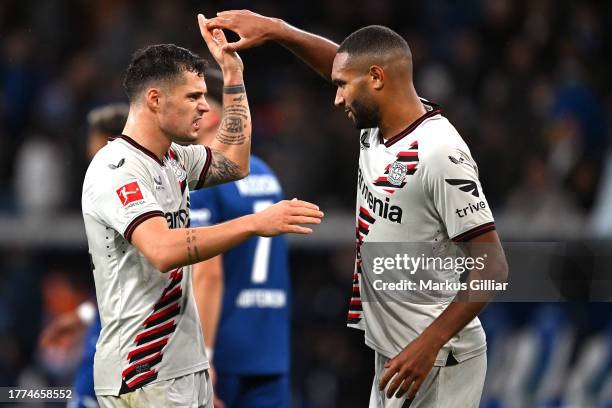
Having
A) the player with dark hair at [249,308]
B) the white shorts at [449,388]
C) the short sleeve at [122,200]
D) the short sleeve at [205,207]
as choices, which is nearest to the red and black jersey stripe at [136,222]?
the short sleeve at [122,200]

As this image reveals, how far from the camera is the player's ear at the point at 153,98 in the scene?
15.6 feet

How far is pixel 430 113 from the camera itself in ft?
16.1

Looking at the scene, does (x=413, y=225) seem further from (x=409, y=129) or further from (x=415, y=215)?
(x=409, y=129)

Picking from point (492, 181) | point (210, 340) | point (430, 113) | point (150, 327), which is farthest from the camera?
point (492, 181)

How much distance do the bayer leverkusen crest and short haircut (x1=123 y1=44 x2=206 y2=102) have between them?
3.26 feet

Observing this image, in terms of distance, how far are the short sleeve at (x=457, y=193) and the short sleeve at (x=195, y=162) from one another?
3.70 feet

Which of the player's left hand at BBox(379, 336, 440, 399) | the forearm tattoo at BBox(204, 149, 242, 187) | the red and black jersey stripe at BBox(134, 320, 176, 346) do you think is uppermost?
the forearm tattoo at BBox(204, 149, 242, 187)

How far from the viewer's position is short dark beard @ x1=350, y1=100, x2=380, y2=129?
4.88 m

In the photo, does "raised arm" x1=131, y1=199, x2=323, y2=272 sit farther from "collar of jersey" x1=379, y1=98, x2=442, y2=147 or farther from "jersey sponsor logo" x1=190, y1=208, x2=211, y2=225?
"jersey sponsor logo" x1=190, y1=208, x2=211, y2=225

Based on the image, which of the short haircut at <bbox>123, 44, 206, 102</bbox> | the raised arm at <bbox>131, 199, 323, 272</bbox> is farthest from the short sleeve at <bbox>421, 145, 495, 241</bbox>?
the short haircut at <bbox>123, 44, 206, 102</bbox>

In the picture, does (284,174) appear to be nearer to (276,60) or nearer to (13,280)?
(276,60)

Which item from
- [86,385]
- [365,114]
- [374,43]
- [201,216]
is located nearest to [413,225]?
[365,114]

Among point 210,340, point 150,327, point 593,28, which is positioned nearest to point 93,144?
point 210,340

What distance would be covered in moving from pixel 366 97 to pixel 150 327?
4.66 ft
